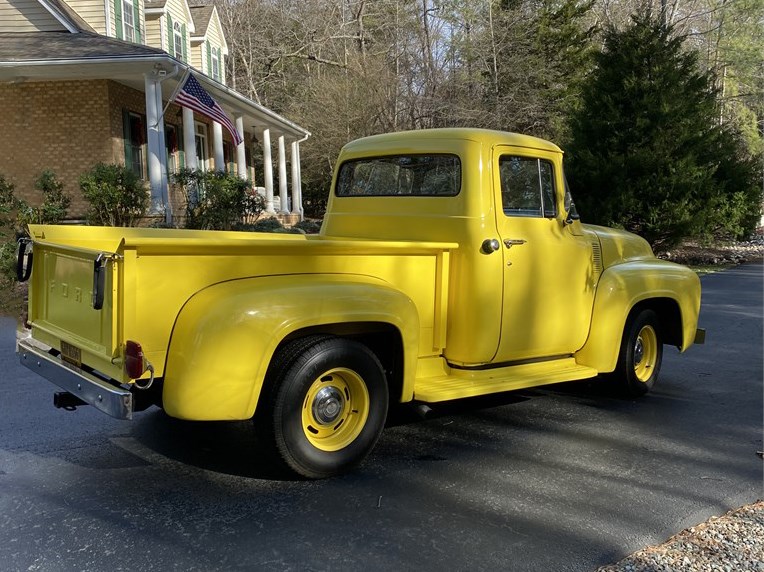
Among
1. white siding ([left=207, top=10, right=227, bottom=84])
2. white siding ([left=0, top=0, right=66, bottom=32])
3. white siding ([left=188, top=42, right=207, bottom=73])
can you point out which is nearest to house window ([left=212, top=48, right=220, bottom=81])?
white siding ([left=207, top=10, right=227, bottom=84])

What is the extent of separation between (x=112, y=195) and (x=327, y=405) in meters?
8.98

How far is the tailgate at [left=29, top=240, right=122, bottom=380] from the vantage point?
10.5ft

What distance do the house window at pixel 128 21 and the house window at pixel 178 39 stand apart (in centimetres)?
230

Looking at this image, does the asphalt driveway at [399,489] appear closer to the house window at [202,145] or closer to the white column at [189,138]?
the white column at [189,138]

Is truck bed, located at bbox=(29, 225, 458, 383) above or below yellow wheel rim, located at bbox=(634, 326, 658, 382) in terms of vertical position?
above

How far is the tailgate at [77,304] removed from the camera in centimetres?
321

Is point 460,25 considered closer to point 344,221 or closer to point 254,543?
point 344,221

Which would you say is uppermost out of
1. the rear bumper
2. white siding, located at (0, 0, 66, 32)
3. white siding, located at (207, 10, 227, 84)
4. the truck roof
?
white siding, located at (207, 10, 227, 84)

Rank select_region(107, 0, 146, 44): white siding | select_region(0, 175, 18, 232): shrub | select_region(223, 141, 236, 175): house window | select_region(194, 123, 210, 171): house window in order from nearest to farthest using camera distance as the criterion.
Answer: select_region(0, 175, 18, 232): shrub
select_region(107, 0, 146, 44): white siding
select_region(194, 123, 210, 171): house window
select_region(223, 141, 236, 175): house window

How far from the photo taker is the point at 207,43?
78.4ft

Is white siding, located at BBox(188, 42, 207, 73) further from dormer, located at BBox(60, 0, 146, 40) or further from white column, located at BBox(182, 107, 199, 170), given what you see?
white column, located at BBox(182, 107, 199, 170)

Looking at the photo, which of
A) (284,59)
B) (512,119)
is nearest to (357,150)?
(512,119)

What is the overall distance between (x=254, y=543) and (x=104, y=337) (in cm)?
127

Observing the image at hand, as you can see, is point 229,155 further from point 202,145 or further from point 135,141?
point 135,141
